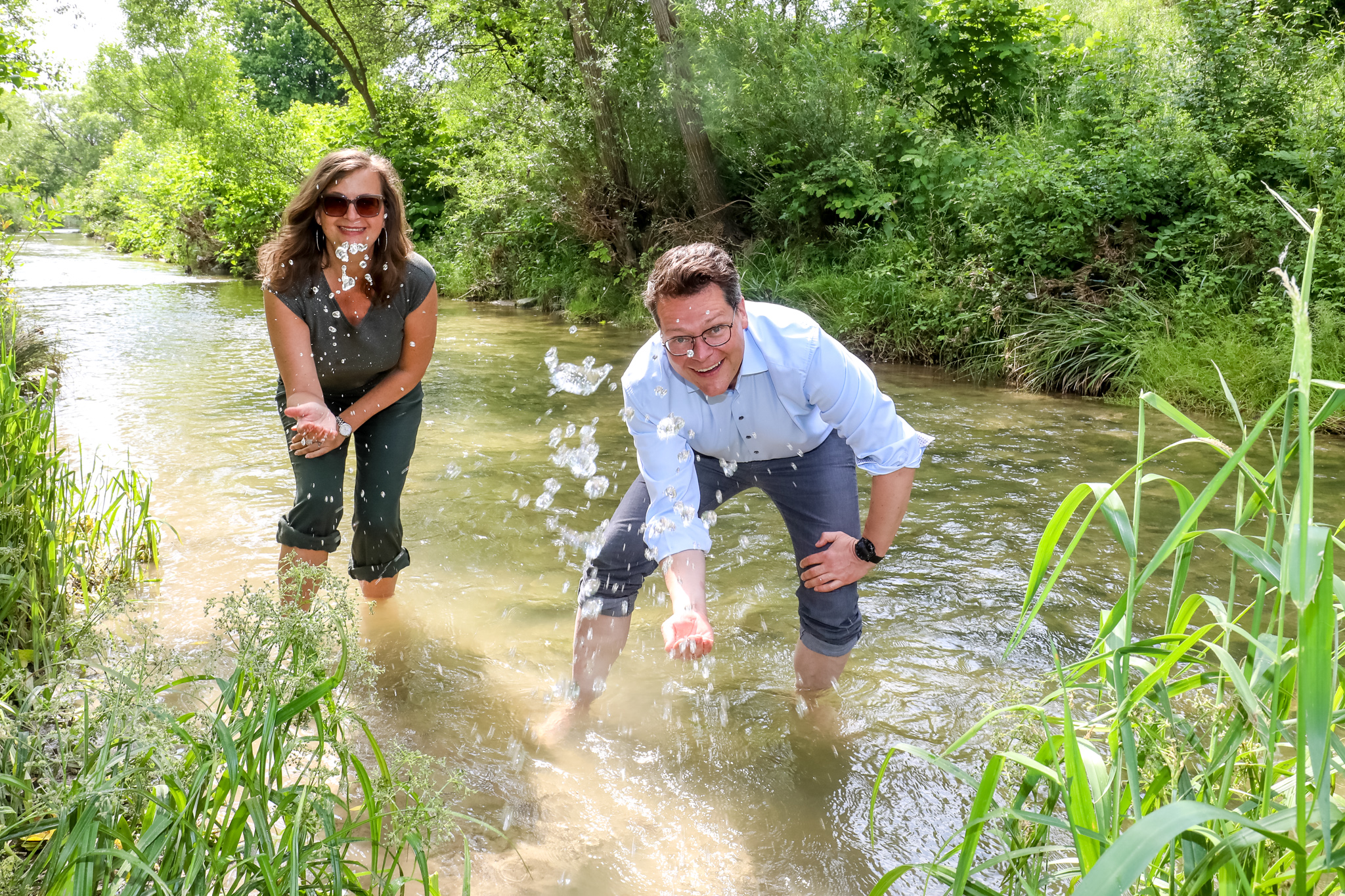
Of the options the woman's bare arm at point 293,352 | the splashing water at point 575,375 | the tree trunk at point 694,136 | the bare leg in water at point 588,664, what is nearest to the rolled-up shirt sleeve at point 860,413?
the bare leg in water at point 588,664

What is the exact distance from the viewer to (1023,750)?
2.08 meters

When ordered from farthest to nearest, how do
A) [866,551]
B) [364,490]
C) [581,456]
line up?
1. [581,456]
2. [364,490]
3. [866,551]

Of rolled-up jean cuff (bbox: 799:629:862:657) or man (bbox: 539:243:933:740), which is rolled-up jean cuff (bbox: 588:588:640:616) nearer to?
man (bbox: 539:243:933:740)

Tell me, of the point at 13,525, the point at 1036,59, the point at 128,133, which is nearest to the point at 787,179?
the point at 1036,59

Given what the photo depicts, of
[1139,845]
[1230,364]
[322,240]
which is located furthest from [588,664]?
[1230,364]

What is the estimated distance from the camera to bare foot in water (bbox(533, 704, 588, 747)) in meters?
3.46

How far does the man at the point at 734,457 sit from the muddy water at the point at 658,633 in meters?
0.33

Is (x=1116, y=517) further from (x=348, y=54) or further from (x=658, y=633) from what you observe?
(x=348, y=54)

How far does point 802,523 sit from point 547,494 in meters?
3.34

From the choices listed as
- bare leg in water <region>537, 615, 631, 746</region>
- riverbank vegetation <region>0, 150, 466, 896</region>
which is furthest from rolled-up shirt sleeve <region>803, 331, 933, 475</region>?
riverbank vegetation <region>0, 150, 466, 896</region>

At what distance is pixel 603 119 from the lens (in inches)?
587

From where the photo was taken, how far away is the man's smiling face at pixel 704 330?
284cm

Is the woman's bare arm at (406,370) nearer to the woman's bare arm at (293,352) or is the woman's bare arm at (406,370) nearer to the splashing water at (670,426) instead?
the woman's bare arm at (293,352)

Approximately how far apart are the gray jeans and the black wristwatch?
0.35 feet
